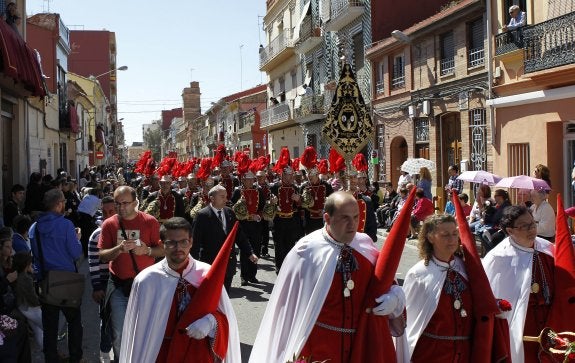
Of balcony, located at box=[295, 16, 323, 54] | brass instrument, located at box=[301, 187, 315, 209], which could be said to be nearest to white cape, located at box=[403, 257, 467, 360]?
brass instrument, located at box=[301, 187, 315, 209]

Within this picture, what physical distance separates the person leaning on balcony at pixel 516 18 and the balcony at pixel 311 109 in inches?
574

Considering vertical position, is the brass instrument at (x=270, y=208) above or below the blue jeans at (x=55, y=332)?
above

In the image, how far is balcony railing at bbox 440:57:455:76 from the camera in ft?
64.3

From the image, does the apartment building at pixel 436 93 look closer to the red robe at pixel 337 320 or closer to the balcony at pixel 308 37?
the balcony at pixel 308 37

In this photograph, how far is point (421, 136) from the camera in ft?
71.4

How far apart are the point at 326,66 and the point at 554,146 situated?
53.8ft

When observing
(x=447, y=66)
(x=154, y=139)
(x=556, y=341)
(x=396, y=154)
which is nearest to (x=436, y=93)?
(x=447, y=66)

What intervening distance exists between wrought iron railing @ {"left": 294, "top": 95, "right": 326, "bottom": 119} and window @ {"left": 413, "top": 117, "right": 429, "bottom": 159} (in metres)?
8.62

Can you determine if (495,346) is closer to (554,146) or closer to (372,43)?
(554,146)

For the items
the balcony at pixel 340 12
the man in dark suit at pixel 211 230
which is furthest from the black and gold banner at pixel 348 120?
the balcony at pixel 340 12

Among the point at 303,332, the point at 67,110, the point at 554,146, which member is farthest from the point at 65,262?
the point at 67,110

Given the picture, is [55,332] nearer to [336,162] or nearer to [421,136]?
[336,162]

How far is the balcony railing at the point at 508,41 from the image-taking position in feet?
51.3

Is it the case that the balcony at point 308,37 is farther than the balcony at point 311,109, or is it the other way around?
the balcony at point 308,37
